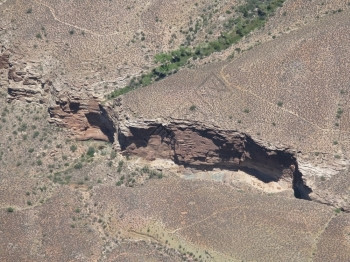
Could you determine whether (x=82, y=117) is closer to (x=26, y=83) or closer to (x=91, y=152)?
(x=91, y=152)

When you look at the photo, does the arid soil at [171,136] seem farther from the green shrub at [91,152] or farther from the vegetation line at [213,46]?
the vegetation line at [213,46]

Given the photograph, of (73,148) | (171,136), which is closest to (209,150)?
(171,136)

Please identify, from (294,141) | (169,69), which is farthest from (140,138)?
(294,141)

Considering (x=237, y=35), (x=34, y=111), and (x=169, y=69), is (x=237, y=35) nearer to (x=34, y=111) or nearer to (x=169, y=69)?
(x=169, y=69)

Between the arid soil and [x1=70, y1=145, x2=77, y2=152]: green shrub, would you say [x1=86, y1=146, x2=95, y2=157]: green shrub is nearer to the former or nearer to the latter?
the arid soil

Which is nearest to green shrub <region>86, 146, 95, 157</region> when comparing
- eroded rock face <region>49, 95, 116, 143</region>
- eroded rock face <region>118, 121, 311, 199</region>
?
eroded rock face <region>49, 95, 116, 143</region>
